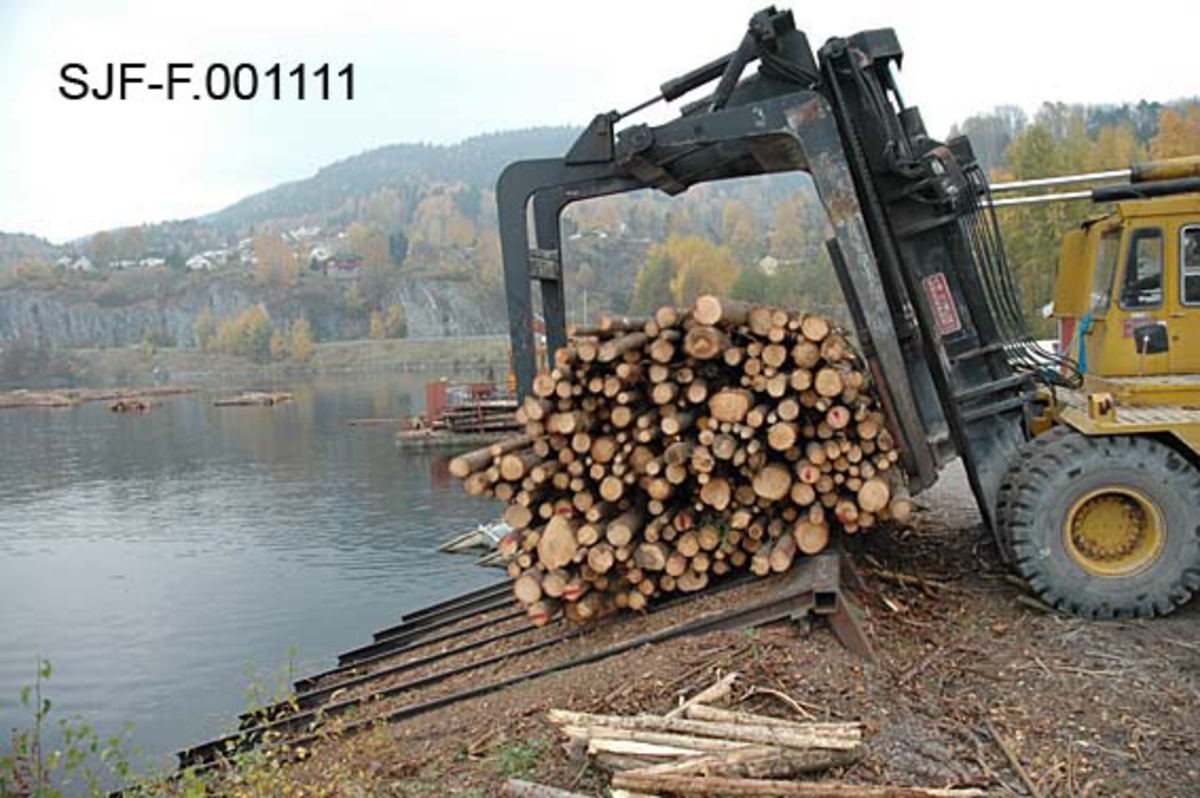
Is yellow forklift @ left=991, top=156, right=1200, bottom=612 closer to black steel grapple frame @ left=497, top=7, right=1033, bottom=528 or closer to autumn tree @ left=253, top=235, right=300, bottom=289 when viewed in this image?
black steel grapple frame @ left=497, top=7, right=1033, bottom=528

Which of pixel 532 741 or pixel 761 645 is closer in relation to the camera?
pixel 532 741

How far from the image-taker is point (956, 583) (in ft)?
27.4

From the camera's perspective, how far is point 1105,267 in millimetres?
8641

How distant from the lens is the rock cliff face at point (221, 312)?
170 m

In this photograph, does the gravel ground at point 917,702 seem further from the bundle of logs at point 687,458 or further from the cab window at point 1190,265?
the cab window at point 1190,265

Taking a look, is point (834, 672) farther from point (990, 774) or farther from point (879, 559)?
point (879, 559)

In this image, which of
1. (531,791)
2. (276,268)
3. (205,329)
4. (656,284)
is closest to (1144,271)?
(531,791)

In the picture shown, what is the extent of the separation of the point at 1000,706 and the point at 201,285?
202397 millimetres

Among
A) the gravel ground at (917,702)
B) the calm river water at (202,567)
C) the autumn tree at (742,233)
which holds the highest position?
the autumn tree at (742,233)

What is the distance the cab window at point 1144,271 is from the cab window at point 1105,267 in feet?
0.38

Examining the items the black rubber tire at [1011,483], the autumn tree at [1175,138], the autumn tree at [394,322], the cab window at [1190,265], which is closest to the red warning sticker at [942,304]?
the black rubber tire at [1011,483]

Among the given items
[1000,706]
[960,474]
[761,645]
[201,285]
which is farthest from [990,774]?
[201,285]

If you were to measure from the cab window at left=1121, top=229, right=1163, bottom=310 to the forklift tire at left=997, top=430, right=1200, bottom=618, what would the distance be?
4.73 ft

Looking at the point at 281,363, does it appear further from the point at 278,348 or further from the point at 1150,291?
the point at 1150,291
